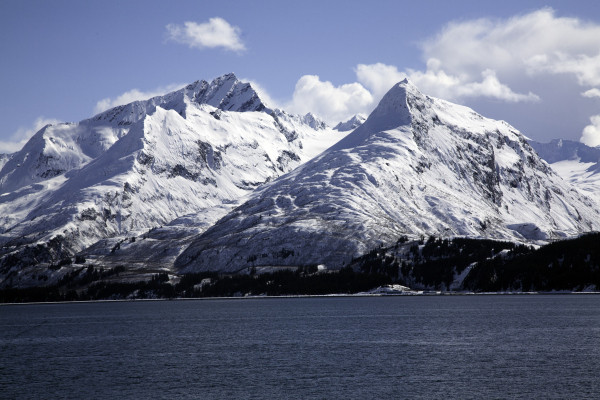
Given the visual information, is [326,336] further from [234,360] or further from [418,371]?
[418,371]

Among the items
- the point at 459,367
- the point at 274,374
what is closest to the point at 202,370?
the point at 274,374

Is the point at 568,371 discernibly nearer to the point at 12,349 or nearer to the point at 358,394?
the point at 358,394

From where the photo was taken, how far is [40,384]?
116250 mm

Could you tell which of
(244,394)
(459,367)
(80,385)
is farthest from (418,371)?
(80,385)

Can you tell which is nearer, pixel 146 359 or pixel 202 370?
pixel 202 370

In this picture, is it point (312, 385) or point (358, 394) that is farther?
point (312, 385)

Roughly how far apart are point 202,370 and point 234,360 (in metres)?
13.8

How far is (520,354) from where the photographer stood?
139 m

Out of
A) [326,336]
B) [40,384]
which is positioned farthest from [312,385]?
[326,336]

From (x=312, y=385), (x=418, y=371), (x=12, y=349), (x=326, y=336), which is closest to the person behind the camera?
(x=312, y=385)

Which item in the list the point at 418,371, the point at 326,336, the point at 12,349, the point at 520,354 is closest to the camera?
the point at 418,371

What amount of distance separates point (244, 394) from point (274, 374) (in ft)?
57.9

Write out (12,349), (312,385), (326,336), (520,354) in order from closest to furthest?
(312,385)
(520,354)
(12,349)
(326,336)

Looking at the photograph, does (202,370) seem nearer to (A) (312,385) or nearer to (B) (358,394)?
(A) (312,385)
